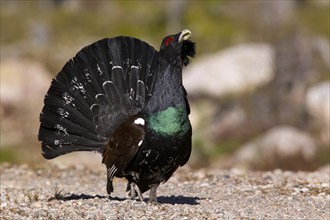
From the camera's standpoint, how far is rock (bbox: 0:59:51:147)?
29.6m

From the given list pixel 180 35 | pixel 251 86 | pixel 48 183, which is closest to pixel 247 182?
pixel 48 183

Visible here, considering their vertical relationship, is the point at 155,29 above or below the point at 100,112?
above

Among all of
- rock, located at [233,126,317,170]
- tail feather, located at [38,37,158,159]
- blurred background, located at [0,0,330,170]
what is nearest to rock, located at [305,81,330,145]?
blurred background, located at [0,0,330,170]

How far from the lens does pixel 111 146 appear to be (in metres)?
11.0

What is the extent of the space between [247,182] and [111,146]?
451cm

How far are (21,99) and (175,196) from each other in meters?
19.4

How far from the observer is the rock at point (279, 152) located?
21.1 metres

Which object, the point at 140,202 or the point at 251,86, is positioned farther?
the point at 251,86

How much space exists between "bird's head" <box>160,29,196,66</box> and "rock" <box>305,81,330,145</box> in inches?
583

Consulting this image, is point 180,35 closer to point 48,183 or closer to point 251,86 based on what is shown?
point 48,183

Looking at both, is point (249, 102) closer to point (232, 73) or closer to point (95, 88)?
point (232, 73)

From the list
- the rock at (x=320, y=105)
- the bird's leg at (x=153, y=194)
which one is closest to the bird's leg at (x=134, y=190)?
the bird's leg at (x=153, y=194)

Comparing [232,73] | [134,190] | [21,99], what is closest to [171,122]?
[134,190]

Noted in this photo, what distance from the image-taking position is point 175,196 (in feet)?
43.3
